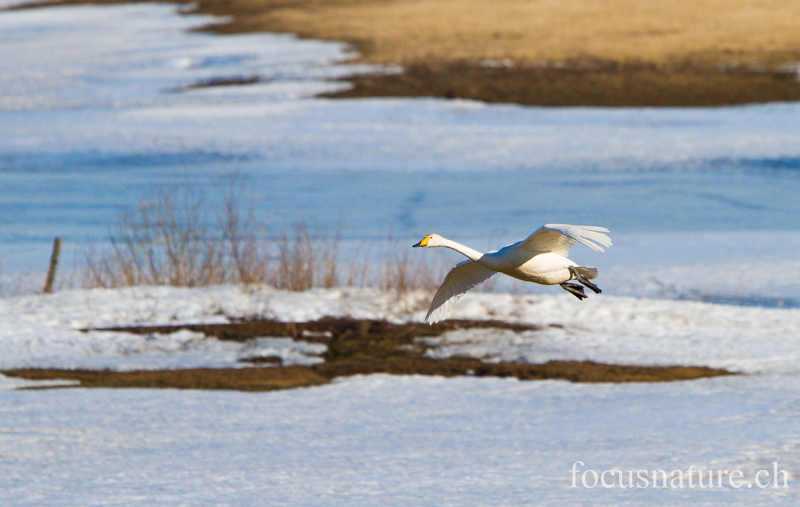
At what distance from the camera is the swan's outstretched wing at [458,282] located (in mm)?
6062

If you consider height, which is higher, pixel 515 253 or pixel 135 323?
pixel 515 253

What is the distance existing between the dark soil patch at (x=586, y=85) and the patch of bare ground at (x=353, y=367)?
1673 centimetres

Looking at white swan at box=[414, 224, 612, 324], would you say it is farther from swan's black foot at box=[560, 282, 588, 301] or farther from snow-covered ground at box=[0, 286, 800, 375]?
snow-covered ground at box=[0, 286, 800, 375]

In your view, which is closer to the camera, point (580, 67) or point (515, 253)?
point (515, 253)

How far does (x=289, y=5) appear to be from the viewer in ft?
205

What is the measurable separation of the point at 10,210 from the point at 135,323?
22.3 ft

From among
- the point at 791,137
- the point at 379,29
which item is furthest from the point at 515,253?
the point at 379,29

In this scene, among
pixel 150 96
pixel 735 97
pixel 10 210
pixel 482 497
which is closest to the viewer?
pixel 482 497

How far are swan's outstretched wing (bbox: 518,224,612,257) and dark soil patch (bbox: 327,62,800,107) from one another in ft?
77.8

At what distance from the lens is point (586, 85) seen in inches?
1233

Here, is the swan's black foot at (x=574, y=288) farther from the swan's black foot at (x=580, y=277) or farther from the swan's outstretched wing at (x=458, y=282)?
the swan's outstretched wing at (x=458, y=282)

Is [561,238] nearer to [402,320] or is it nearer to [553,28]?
[402,320]

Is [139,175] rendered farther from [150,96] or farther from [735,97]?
[735,97]

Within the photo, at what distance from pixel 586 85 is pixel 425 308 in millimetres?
19089
